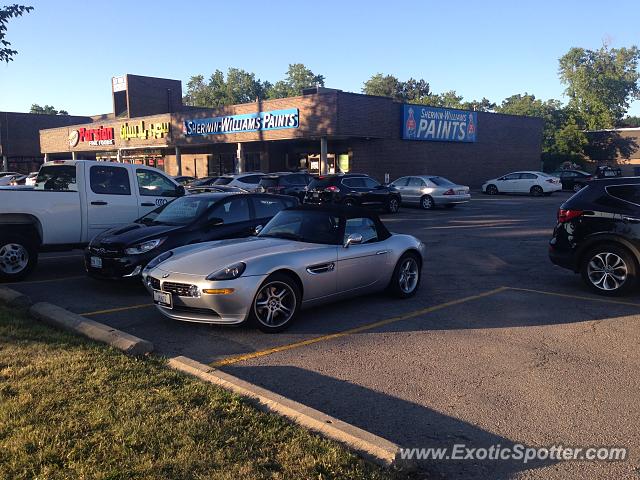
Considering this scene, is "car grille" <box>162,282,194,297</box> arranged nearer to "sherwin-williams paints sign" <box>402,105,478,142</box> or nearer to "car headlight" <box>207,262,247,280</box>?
"car headlight" <box>207,262,247,280</box>

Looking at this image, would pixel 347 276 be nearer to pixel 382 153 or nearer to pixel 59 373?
pixel 59 373

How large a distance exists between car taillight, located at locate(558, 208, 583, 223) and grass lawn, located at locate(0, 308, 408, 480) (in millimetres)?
6290

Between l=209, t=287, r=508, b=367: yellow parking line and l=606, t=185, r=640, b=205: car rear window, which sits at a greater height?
l=606, t=185, r=640, b=205: car rear window

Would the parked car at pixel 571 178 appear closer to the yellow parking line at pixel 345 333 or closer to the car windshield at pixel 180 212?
the yellow parking line at pixel 345 333

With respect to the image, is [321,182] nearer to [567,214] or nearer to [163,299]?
[567,214]

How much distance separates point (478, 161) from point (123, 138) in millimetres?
27129

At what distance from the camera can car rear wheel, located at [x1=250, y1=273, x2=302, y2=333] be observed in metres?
6.18

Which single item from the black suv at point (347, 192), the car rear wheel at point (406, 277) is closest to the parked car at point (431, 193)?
the black suv at point (347, 192)

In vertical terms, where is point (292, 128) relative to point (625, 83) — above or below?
below

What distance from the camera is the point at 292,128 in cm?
3022

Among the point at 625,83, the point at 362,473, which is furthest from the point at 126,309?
the point at 625,83

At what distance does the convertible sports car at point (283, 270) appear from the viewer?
6.05 m

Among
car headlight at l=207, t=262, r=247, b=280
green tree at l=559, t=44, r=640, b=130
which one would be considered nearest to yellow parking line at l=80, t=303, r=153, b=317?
car headlight at l=207, t=262, r=247, b=280
